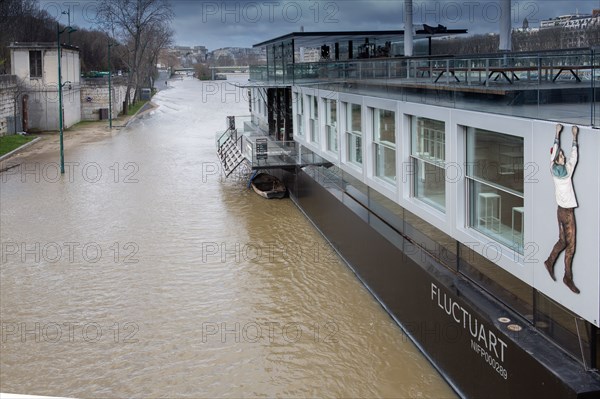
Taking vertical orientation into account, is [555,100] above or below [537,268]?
above

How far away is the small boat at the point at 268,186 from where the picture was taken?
79.2 ft

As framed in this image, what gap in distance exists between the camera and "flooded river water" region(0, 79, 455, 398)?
35.1 feet

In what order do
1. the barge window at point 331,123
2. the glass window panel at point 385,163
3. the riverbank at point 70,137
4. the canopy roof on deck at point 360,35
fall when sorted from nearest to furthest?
the glass window panel at point 385,163
the barge window at point 331,123
the canopy roof on deck at point 360,35
the riverbank at point 70,137

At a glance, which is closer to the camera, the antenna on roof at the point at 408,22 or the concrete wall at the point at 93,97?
the antenna on roof at the point at 408,22

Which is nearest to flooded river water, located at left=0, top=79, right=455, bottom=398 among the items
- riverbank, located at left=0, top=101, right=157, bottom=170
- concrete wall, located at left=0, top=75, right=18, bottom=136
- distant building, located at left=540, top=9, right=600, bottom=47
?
distant building, located at left=540, top=9, right=600, bottom=47

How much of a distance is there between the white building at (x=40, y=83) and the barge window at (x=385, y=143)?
35.3 m

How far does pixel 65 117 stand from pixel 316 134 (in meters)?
32.7

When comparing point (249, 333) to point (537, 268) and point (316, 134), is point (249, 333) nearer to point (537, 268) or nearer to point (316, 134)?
point (537, 268)

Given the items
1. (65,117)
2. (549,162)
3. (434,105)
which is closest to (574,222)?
(549,162)

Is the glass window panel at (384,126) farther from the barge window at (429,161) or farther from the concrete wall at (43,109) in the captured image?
the concrete wall at (43,109)

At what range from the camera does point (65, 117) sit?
48375 millimetres

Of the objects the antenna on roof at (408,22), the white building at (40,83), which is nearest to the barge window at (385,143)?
the antenna on roof at (408,22)

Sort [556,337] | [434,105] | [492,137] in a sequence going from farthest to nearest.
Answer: [434,105] → [492,137] → [556,337]

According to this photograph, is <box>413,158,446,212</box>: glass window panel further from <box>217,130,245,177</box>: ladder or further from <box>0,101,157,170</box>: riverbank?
<box>0,101,157,170</box>: riverbank
